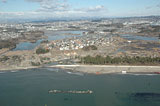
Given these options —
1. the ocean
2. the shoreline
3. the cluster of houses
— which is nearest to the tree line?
the shoreline

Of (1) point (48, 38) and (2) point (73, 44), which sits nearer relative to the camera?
(2) point (73, 44)

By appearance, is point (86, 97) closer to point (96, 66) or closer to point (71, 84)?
point (71, 84)

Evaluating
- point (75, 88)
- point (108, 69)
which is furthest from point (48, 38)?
point (75, 88)

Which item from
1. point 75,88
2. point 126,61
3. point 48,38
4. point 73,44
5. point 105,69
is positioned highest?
point 48,38

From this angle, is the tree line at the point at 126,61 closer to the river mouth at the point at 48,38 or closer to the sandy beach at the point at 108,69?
the sandy beach at the point at 108,69

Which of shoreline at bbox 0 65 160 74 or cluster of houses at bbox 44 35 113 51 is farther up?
cluster of houses at bbox 44 35 113 51

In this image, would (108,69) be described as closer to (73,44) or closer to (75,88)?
(75,88)

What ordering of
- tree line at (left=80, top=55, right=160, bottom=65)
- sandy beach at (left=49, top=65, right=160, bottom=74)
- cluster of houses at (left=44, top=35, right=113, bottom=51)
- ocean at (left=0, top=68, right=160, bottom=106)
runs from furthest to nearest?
1. cluster of houses at (left=44, top=35, right=113, bottom=51)
2. tree line at (left=80, top=55, right=160, bottom=65)
3. sandy beach at (left=49, top=65, right=160, bottom=74)
4. ocean at (left=0, top=68, right=160, bottom=106)

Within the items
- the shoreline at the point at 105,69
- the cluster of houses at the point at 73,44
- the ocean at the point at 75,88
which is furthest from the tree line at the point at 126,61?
the cluster of houses at the point at 73,44

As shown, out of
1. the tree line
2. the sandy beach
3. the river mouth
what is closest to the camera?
the sandy beach

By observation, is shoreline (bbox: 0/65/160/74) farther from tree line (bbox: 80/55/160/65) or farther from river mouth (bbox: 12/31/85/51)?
river mouth (bbox: 12/31/85/51)

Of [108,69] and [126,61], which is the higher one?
[126,61]
